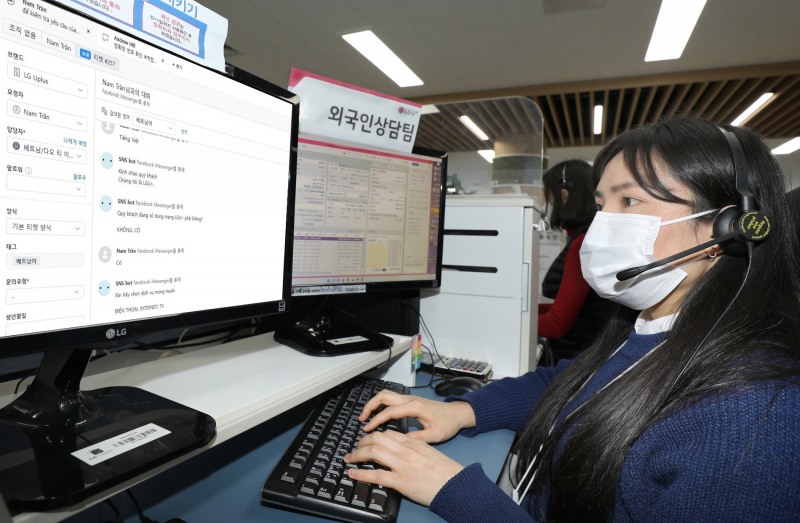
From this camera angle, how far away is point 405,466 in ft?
1.89

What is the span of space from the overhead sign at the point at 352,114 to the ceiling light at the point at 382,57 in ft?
11.5

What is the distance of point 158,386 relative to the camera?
0.58 m

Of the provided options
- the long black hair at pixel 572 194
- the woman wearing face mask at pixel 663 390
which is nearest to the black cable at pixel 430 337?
the woman wearing face mask at pixel 663 390

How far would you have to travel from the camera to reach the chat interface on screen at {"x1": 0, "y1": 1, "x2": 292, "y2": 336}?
0.38 m

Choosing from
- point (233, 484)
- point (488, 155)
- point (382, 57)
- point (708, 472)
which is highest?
point (382, 57)

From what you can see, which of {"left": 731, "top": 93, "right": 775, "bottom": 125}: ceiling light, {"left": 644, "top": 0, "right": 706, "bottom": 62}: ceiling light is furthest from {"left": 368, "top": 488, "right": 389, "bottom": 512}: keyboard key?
{"left": 731, "top": 93, "right": 775, "bottom": 125}: ceiling light

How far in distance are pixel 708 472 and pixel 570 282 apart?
1.31 metres

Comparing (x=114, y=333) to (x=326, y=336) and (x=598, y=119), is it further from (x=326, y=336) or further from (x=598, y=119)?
(x=598, y=119)

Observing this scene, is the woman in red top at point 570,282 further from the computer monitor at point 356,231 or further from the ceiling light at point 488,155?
the computer monitor at point 356,231

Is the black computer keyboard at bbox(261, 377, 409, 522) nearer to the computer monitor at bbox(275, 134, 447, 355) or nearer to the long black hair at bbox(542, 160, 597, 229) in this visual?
the computer monitor at bbox(275, 134, 447, 355)

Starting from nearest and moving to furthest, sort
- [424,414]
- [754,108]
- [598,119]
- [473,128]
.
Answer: [424,414] → [473,128] → [754,108] → [598,119]

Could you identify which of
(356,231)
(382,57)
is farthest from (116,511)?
(382,57)

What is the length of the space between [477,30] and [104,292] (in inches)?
163

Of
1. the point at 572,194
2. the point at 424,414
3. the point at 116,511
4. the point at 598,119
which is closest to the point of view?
the point at 116,511
